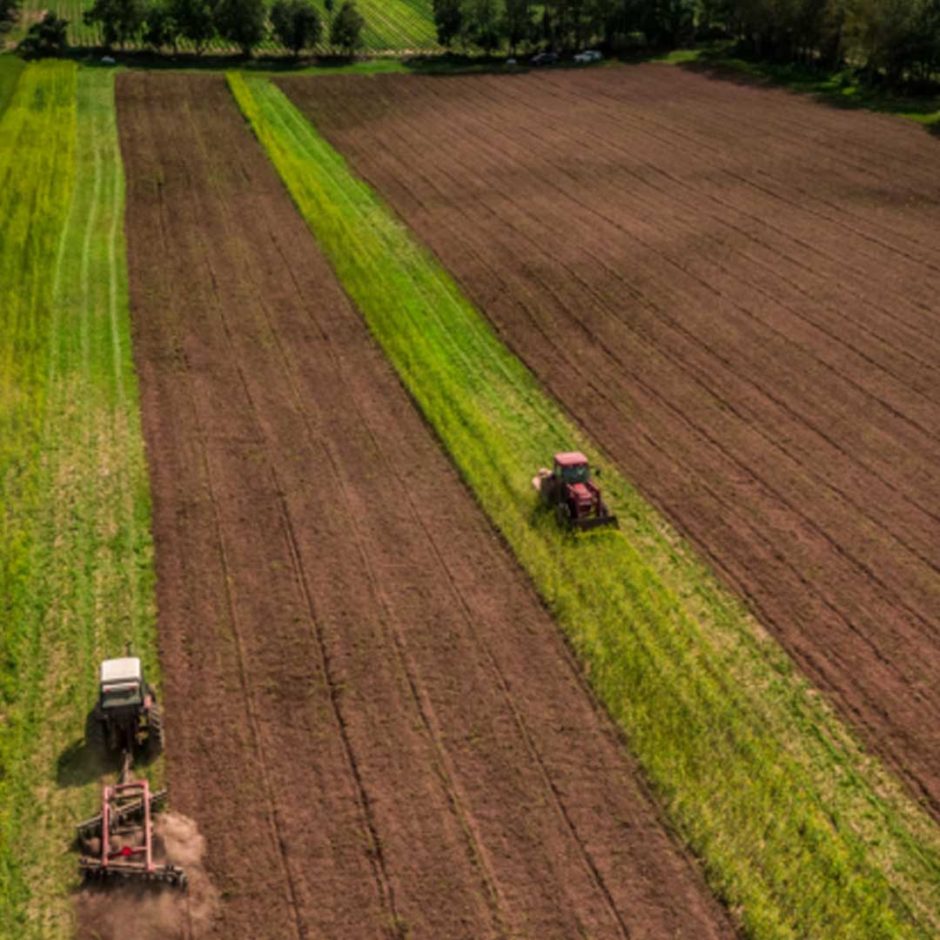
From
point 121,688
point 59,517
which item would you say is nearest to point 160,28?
point 59,517

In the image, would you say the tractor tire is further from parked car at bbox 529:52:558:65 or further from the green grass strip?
parked car at bbox 529:52:558:65

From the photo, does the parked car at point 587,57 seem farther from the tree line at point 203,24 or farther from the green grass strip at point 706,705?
the green grass strip at point 706,705

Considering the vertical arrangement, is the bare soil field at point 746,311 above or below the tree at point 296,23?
below

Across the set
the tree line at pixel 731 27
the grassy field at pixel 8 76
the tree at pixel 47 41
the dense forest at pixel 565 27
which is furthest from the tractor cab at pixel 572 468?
the tree at pixel 47 41

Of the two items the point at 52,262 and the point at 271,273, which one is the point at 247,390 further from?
the point at 52,262

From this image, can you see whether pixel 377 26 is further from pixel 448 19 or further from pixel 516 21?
pixel 516 21

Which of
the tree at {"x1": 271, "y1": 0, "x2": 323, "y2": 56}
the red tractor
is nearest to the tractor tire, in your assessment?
the red tractor
